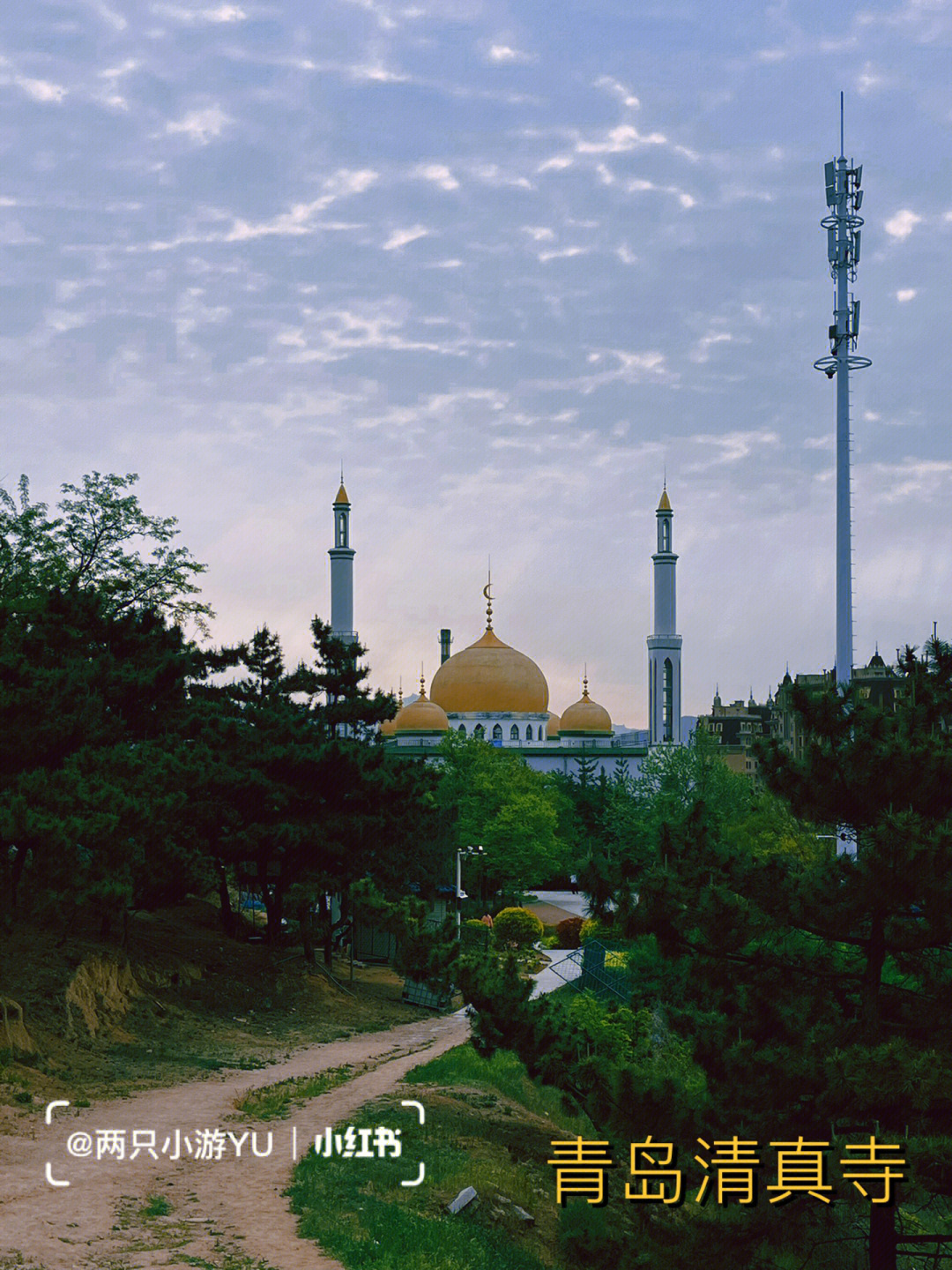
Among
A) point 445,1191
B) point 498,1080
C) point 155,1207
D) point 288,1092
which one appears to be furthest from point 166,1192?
point 498,1080

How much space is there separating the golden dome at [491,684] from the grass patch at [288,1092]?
171ft

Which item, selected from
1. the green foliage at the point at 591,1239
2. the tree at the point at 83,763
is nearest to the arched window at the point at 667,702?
the tree at the point at 83,763

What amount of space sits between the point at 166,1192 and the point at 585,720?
203ft

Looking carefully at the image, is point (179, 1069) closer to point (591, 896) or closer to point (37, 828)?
point (37, 828)

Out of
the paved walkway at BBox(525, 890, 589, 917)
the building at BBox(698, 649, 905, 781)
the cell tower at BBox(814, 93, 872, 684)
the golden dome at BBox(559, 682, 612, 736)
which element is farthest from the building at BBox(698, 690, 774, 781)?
the cell tower at BBox(814, 93, 872, 684)

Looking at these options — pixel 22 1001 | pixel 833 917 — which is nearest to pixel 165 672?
pixel 22 1001

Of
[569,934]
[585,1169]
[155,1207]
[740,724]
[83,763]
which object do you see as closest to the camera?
[155,1207]

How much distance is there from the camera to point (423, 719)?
233ft

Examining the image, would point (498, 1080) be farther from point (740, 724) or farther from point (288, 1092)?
point (740, 724)

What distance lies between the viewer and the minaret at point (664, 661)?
70.4 m

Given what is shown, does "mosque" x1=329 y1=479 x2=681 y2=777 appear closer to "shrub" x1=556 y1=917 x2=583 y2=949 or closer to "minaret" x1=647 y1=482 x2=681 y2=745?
"minaret" x1=647 y1=482 x2=681 y2=745

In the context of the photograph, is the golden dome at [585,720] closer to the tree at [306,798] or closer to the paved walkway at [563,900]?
the paved walkway at [563,900]

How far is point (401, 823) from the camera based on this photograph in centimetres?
3111

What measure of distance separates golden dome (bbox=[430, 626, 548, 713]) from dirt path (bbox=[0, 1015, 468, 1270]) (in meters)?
54.2
